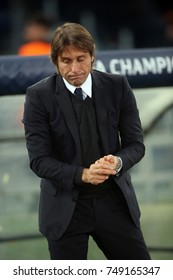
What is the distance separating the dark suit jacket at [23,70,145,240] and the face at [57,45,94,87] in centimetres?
4

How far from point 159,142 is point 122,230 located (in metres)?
0.53

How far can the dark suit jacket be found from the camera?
4.91 feet

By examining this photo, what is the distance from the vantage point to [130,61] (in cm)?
193

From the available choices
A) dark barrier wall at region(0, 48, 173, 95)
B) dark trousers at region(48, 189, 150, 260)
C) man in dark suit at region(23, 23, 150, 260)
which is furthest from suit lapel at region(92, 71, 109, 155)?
dark barrier wall at region(0, 48, 173, 95)

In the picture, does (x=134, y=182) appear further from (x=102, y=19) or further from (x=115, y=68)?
(x=102, y=19)

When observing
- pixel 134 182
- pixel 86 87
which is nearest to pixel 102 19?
pixel 134 182

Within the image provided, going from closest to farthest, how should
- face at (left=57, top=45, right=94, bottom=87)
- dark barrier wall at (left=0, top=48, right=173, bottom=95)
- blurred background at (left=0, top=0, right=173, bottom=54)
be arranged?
face at (left=57, top=45, right=94, bottom=87) → dark barrier wall at (left=0, top=48, right=173, bottom=95) → blurred background at (left=0, top=0, right=173, bottom=54)

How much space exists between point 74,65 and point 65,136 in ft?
0.50

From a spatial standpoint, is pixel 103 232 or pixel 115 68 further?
pixel 115 68

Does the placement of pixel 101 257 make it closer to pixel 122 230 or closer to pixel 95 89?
pixel 122 230

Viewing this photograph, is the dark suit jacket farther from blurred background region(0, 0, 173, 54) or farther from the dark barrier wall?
blurred background region(0, 0, 173, 54)

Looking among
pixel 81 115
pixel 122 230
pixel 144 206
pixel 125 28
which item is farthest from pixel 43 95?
pixel 125 28

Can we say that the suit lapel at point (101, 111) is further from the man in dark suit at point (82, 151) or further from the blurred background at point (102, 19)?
the blurred background at point (102, 19)

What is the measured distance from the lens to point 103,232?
1531 millimetres
